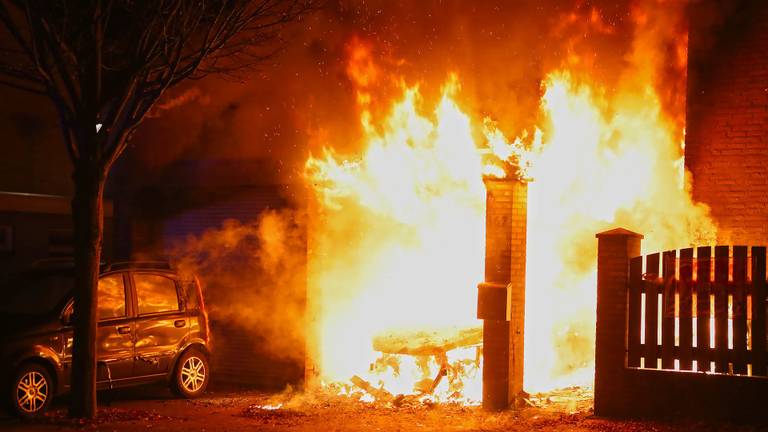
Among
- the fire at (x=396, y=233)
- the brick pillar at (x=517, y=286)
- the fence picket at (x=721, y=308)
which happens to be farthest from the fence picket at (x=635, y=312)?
the fire at (x=396, y=233)

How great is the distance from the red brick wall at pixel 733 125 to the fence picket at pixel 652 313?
2.60 m

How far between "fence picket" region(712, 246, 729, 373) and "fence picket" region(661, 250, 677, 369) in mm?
479

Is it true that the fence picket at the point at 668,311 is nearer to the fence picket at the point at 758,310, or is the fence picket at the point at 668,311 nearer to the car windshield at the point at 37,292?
the fence picket at the point at 758,310

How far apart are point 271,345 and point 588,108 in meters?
6.62

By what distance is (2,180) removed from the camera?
15703mm

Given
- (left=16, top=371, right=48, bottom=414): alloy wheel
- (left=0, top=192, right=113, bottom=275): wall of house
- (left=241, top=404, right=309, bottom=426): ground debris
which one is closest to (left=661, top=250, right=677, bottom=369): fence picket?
(left=241, top=404, right=309, bottom=426): ground debris

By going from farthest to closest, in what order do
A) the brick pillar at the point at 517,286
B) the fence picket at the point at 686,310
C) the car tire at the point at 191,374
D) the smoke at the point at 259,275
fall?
1. the smoke at the point at 259,275
2. the car tire at the point at 191,374
3. the brick pillar at the point at 517,286
4. the fence picket at the point at 686,310

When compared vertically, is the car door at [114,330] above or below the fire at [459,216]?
below

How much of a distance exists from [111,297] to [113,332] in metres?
0.53

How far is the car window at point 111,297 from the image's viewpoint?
1096cm

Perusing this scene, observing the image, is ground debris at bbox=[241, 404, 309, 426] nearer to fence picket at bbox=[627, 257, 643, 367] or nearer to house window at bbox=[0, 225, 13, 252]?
fence picket at bbox=[627, 257, 643, 367]

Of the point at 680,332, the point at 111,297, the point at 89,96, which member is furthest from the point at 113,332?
the point at 680,332

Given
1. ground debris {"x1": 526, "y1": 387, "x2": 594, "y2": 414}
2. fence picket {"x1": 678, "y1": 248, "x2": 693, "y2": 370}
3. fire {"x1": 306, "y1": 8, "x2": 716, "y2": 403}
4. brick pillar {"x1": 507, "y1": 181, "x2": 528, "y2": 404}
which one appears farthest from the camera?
fire {"x1": 306, "y1": 8, "x2": 716, "y2": 403}

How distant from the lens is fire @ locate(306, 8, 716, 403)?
40.6ft
